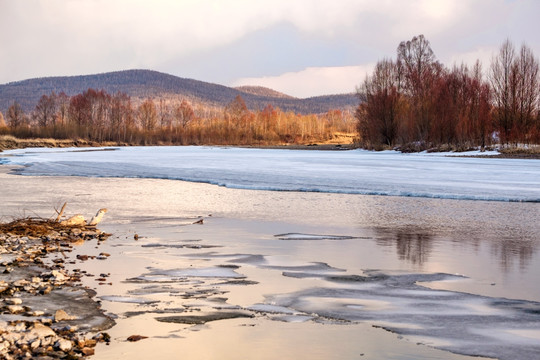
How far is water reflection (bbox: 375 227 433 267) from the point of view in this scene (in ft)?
30.9

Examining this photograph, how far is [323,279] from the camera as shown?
307 inches

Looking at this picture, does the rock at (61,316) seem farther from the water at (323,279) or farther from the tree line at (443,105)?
the tree line at (443,105)

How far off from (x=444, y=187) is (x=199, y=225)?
1062 cm

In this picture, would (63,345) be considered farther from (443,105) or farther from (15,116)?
(15,116)

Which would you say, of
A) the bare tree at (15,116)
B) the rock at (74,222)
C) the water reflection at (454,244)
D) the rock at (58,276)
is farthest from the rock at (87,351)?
the bare tree at (15,116)

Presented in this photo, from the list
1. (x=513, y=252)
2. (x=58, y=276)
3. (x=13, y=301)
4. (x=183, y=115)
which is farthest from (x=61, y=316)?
(x=183, y=115)

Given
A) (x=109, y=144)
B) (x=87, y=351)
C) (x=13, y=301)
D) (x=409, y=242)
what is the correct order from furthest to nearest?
1. (x=109, y=144)
2. (x=409, y=242)
3. (x=13, y=301)
4. (x=87, y=351)

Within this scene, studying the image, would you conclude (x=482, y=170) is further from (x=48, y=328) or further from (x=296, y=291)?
(x=48, y=328)

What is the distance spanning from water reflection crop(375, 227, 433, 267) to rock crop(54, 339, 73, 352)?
5.05m

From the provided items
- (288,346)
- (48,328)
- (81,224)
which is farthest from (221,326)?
(81,224)

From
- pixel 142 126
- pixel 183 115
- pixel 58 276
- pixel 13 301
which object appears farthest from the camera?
pixel 183 115

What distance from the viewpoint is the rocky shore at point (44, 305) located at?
16.6ft

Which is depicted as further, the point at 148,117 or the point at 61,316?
the point at 148,117

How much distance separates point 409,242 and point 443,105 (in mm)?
48444
